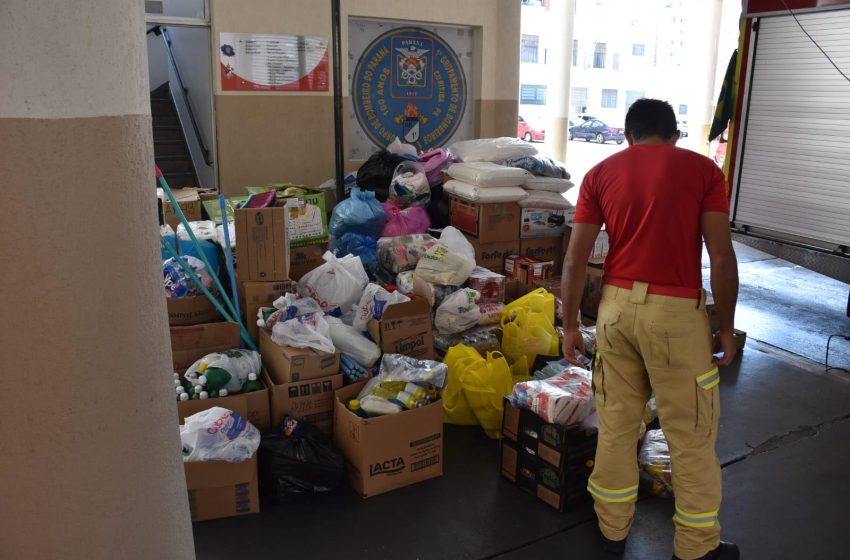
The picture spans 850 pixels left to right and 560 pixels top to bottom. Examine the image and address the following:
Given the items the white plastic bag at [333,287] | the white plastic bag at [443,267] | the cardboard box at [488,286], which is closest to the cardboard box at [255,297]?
the white plastic bag at [333,287]

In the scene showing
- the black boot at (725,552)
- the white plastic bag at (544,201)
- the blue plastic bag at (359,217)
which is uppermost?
the white plastic bag at (544,201)

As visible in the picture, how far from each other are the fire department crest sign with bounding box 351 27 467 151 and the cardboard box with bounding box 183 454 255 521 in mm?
4569

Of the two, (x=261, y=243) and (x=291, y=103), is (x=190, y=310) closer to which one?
(x=261, y=243)

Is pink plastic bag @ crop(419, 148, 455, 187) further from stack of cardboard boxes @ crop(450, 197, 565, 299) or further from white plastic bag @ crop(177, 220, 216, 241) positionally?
white plastic bag @ crop(177, 220, 216, 241)

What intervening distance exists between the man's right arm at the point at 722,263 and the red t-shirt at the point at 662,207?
4cm

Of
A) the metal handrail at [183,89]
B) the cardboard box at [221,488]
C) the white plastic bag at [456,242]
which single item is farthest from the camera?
the metal handrail at [183,89]

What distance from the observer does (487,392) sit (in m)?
3.68

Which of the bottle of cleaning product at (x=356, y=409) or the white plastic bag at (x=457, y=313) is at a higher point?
the white plastic bag at (x=457, y=313)

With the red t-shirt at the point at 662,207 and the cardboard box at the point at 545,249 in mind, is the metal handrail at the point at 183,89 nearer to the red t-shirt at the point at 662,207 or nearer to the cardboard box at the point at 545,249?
the cardboard box at the point at 545,249

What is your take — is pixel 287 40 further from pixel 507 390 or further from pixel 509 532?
pixel 509 532

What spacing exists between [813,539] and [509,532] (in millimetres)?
1268

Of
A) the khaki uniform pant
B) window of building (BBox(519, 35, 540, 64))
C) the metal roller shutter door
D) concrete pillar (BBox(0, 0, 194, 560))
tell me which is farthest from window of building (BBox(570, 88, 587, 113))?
concrete pillar (BBox(0, 0, 194, 560))

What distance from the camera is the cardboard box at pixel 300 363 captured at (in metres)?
3.33

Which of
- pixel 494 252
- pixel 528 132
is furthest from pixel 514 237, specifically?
pixel 528 132
